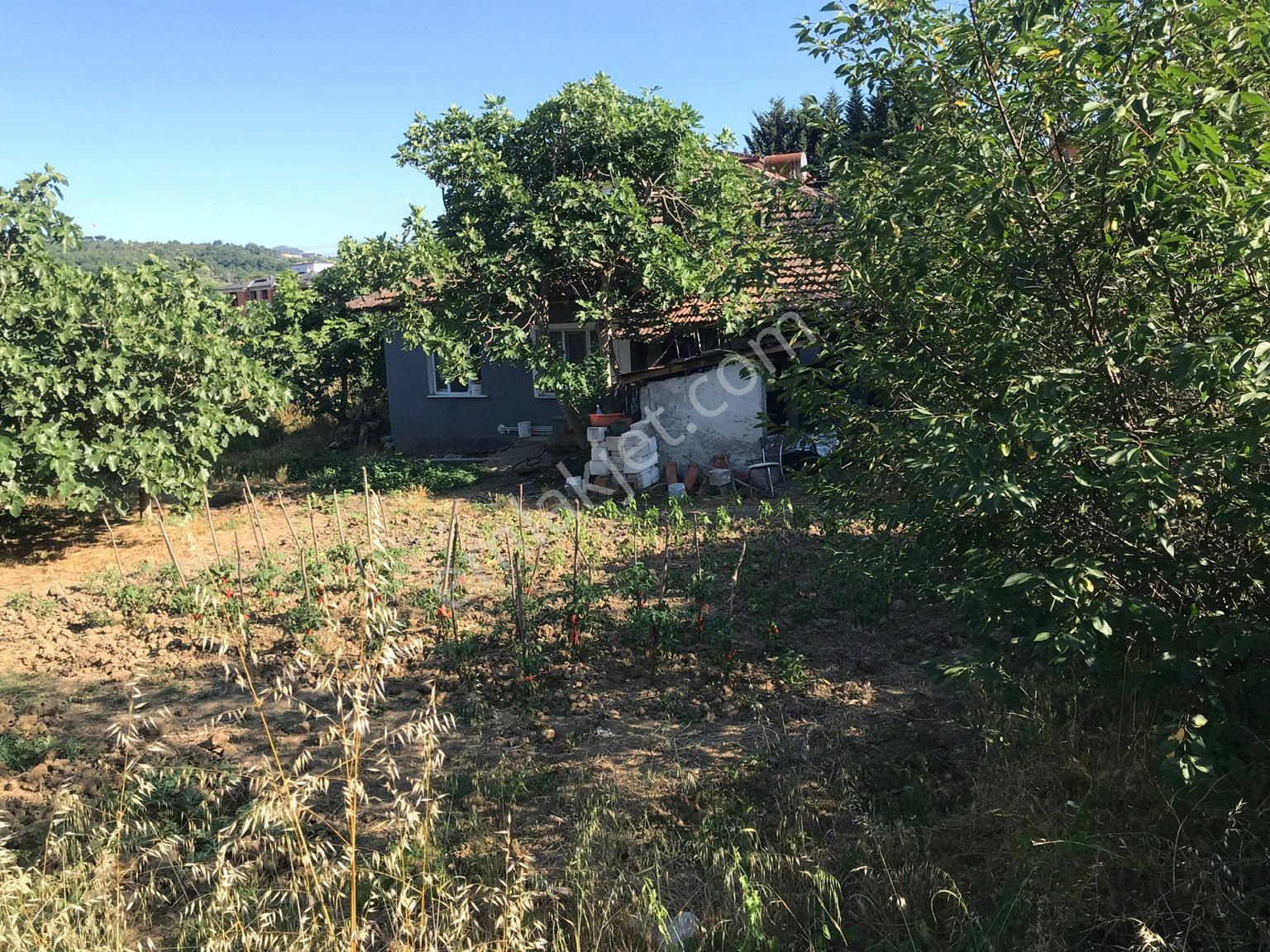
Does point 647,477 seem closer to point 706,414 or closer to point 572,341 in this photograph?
point 706,414

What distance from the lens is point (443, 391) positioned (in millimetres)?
17562

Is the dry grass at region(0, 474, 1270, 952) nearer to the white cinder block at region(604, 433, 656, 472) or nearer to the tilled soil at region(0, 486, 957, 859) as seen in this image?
the tilled soil at region(0, 486, 957, 859)

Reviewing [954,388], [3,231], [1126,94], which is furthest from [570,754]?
[3,231]

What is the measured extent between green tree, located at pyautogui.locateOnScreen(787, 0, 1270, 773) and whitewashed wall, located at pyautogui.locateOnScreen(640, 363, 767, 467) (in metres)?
8.01

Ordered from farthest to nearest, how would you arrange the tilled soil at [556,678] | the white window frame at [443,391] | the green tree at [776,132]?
the green tree at [776,132] < the white window frame at [443,391] < the tilled soil at [556,678]

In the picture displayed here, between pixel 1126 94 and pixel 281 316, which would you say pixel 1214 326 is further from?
pixel 281 316

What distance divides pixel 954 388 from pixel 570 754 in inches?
111

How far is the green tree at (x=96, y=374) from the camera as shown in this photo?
28.2 ft

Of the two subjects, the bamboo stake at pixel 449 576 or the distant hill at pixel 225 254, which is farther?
the distant hill at pixel 225 254

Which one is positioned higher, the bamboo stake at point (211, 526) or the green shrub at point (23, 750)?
the bamboo stake at point (211, 526)

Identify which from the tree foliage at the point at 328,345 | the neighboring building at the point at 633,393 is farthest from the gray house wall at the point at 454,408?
the tree foliage at the point at 328,345

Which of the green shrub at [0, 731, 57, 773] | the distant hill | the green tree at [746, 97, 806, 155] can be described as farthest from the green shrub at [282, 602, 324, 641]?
the distant hill

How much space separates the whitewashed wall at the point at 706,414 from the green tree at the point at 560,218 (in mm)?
904

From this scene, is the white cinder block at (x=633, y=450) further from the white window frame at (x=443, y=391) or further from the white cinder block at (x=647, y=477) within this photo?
the white window frame at (x=443, y=391)
